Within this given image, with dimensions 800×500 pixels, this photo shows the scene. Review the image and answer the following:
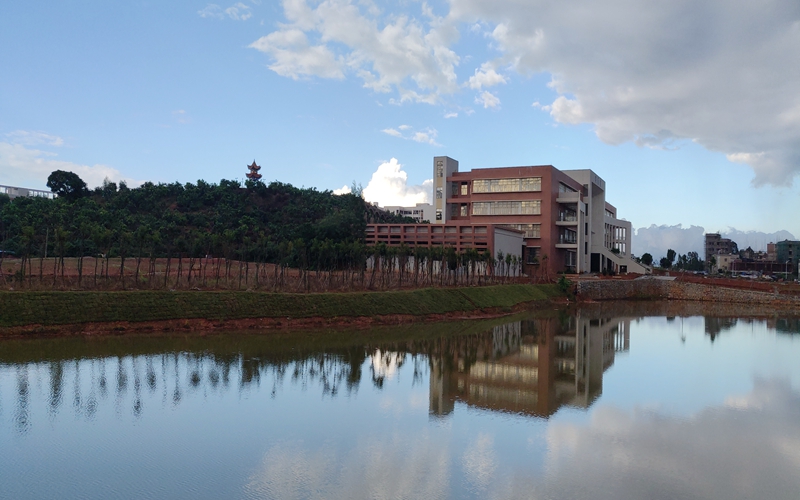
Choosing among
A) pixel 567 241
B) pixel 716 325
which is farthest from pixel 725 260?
pixel 716 325

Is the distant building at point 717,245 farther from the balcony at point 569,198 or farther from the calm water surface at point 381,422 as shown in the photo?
the calm water surface at point 381,422

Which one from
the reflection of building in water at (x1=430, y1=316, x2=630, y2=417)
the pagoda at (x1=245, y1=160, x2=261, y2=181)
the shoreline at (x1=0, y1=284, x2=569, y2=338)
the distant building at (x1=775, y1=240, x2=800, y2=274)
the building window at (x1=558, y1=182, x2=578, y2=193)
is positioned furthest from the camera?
the distant building at (x1=775, y1=240, x2=800, y2=274)

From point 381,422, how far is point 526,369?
31.0 feet

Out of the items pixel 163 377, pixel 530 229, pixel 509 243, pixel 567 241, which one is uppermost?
pixel 530 229

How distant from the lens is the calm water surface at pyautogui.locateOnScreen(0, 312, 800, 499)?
9.92 meters

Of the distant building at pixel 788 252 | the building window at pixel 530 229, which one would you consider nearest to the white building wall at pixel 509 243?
the building window at pixel 530 229

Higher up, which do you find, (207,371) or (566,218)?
(566,218)

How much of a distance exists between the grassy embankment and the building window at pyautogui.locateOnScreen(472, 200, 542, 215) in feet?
90.9

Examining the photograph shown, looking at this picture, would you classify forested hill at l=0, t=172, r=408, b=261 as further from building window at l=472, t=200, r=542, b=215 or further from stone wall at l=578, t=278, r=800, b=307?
stone wall at l=578, t=278, r=800, b=307

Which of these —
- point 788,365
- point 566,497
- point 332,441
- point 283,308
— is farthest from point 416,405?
point 788,365

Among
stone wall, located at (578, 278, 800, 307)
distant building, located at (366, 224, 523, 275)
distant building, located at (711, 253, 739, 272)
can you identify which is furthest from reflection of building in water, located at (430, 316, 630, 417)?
distant building, located at (711, 253, 739, 272)

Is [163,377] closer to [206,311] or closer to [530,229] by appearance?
[206,311]

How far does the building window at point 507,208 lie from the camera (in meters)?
63.2

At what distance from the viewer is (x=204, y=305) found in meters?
26.7
